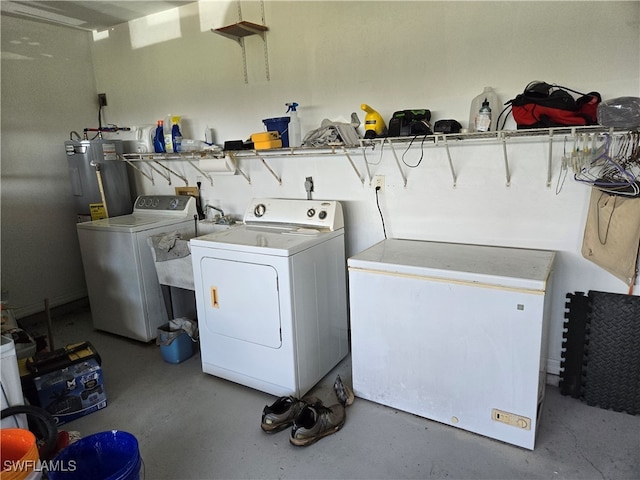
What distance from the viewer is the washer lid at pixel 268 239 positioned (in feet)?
7.04

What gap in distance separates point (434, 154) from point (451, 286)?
2.96ft

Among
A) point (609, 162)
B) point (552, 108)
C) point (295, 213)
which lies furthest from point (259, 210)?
point (609, 162)

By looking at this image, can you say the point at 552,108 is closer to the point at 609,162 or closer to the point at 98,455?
the point at 609,162

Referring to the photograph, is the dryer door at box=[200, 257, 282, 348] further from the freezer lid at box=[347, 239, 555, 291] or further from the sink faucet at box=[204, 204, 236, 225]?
the sink faucet at box=[204, 204, 236, 225]

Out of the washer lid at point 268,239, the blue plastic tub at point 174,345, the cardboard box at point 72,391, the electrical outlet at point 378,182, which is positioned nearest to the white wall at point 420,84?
the electrical outlet at point 378,182

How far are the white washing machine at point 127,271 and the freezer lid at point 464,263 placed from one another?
1632 millimetres

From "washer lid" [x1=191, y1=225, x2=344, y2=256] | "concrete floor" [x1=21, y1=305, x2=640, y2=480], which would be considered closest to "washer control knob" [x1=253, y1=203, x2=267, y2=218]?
"washer lid" [x1=191, y1=225, x2=344, y2=256]

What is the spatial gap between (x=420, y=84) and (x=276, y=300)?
4.91ft

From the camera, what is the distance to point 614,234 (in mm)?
1895

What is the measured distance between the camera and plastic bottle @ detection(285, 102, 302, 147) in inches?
107

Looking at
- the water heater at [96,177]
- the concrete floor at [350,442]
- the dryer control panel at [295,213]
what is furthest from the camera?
the water heater at [96,177]

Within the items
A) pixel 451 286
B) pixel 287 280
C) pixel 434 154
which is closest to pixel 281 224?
pixel 287 280

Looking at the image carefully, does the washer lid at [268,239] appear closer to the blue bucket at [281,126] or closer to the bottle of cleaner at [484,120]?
the blue bucket at [281,126]

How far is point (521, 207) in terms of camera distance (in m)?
2.22
